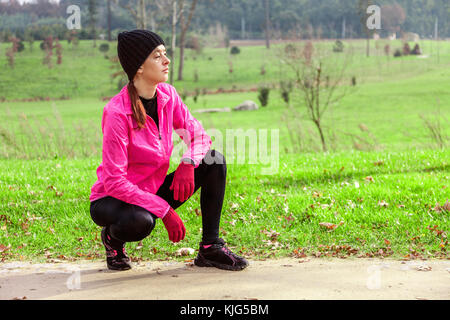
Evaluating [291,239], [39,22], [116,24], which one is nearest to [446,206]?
[291,239]

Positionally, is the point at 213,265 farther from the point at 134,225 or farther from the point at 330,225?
the point at 330,225

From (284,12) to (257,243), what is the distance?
254ft

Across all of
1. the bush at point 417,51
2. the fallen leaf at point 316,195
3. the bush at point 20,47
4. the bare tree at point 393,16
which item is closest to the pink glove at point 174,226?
the fallen leaf at point 316,195

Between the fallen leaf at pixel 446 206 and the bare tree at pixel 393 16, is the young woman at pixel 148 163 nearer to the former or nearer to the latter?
the fallen leaf at pixel 446 206

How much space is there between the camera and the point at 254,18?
81.4 m

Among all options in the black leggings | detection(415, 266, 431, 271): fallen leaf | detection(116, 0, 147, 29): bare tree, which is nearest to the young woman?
the black leggings

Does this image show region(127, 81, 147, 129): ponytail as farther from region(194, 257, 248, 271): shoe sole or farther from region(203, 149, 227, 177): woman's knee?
region(194, 257, 248, 271): shoe sole

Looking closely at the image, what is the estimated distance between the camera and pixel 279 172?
6.80 m

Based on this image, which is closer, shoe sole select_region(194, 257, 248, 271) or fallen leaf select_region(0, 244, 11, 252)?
shoe sole select_region(194, 257, 248, 271)

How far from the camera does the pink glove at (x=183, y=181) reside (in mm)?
3641

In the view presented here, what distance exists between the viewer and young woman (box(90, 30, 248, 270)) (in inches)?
137

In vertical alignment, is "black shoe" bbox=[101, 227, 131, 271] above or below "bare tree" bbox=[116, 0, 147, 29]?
below

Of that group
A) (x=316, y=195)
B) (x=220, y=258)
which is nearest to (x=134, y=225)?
(x=220, y=258)
